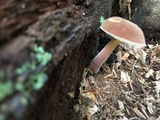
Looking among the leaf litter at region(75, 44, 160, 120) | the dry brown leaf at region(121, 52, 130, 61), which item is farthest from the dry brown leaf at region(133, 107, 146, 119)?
the dry brown leaf at region(121, 52, 130, 61)

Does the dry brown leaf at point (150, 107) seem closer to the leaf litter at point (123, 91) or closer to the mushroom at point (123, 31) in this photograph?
the leaf litter at point (123, 91)

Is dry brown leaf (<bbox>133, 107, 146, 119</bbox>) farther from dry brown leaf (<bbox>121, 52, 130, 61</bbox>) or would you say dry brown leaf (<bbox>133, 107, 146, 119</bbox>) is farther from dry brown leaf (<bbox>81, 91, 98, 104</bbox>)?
dry brown leaf (<bbox>121, 52, 130, 61</bbox>)

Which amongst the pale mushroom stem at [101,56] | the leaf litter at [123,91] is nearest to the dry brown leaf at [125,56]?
the leaf litter at [123,91]

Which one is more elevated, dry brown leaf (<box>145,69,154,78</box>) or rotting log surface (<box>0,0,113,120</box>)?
rotting log surface (<box>0,0,113,120</box>)

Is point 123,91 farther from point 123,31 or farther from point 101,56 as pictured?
point 123,31

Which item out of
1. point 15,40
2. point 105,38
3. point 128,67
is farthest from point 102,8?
point 15,40

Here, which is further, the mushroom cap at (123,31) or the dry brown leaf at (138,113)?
the dry brown leaf at (138,113)

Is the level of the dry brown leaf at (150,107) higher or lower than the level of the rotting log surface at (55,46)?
lower
